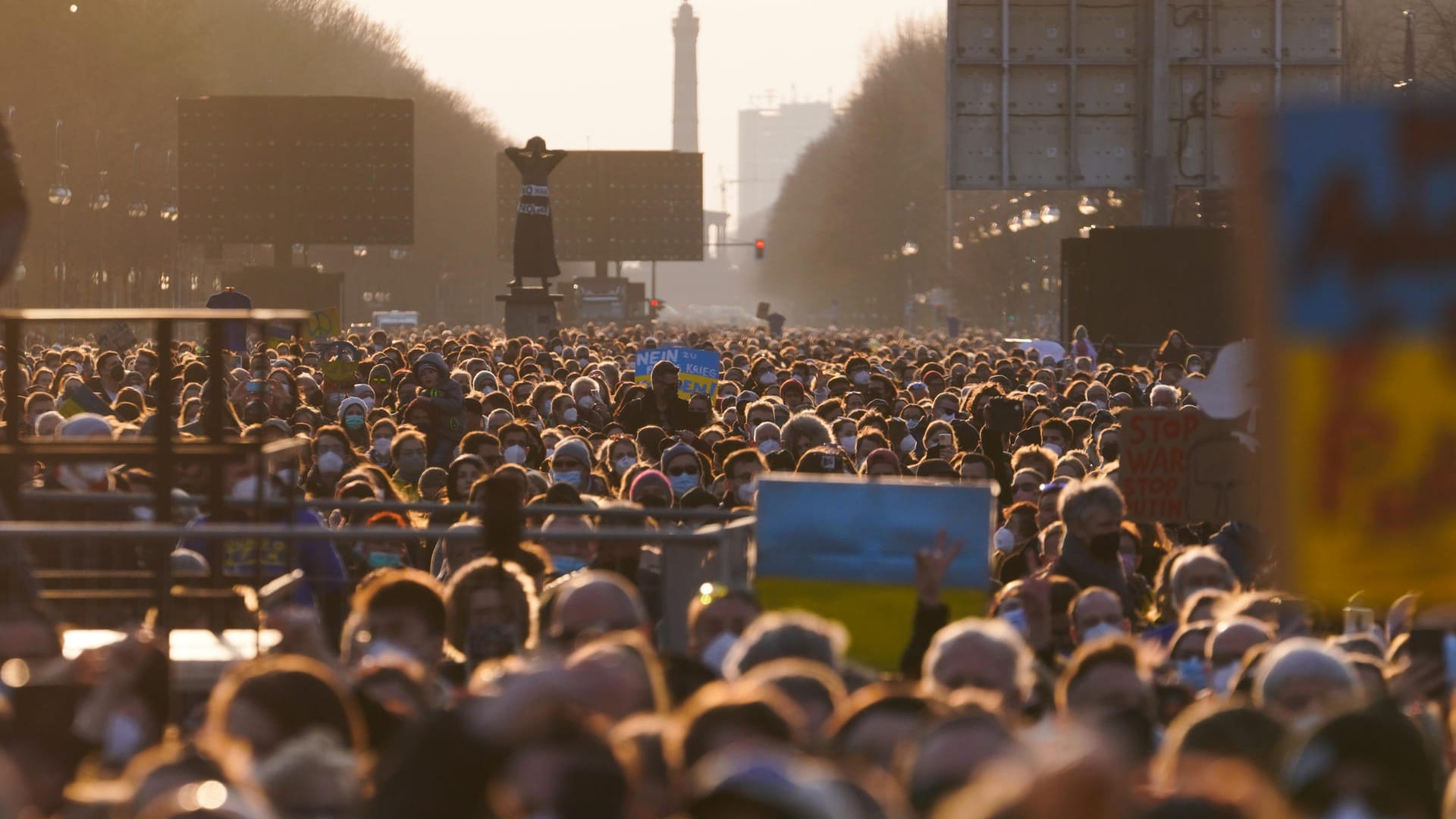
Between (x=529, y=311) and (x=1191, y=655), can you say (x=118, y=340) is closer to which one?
(x=529, y=311)

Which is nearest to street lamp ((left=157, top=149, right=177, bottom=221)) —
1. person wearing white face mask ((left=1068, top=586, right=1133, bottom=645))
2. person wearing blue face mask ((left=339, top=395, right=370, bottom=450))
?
person wearing blue face mask ((left=339, top=395, right=370, bottom=450))

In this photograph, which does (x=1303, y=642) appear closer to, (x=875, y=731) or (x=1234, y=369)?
(x=875, y=731)

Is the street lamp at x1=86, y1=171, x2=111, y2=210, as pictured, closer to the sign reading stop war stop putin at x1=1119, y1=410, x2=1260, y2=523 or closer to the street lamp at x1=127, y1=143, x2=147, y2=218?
the street lamp at x1=127, y1=143, x2=147, y2=218

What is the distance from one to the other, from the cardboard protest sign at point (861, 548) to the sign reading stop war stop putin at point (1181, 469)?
9.76 feet

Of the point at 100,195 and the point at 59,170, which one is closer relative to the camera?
the point at 59,170

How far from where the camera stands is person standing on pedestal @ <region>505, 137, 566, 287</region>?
45.6 meters

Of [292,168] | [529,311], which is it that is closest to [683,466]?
[529,311]

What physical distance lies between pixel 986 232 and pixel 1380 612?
8990 centimetres

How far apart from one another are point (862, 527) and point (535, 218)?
132 ft

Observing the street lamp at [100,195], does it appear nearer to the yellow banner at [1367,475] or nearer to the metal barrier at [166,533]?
the metal barrier at [166,533]

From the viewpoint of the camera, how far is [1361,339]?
511cm

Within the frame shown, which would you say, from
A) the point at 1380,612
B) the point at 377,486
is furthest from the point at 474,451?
the point at 1380,612

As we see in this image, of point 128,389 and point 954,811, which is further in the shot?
point 128,389

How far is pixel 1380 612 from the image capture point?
31.4 feet
